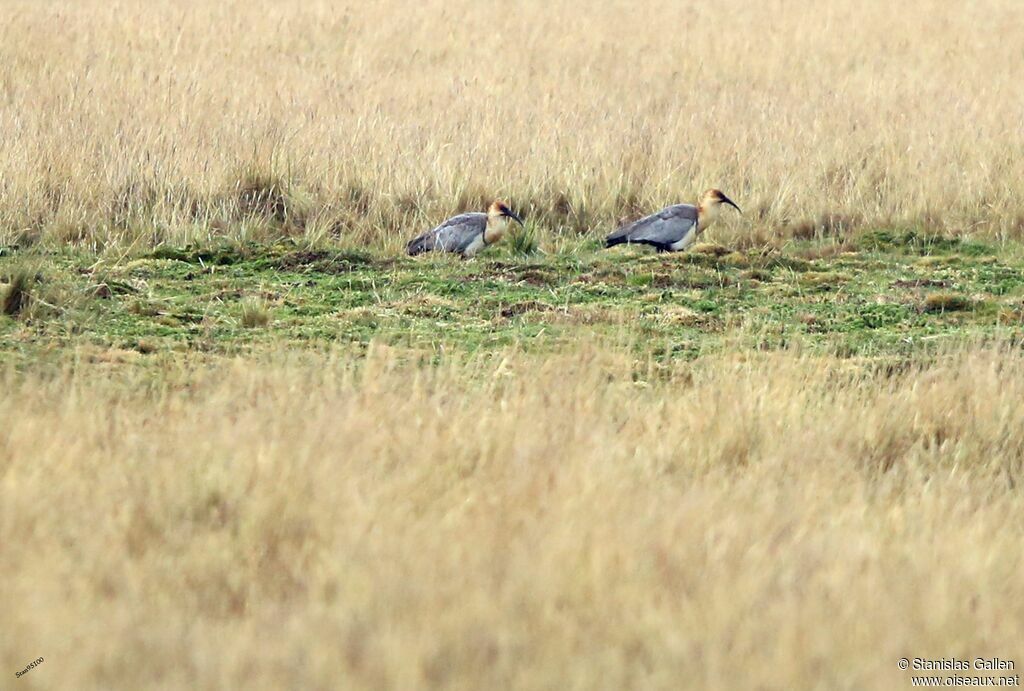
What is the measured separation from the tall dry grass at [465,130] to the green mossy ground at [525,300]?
67 cm

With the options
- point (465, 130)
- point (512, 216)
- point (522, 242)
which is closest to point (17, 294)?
point (512, 216)

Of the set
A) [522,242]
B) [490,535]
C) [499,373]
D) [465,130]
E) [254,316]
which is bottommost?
[490,535]

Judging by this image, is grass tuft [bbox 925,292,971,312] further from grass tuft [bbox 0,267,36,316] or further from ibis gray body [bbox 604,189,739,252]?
grass tuft [bbox 0,267,36,316]

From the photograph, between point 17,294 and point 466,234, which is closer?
point 17,294

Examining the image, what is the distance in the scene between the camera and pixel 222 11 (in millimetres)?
17547

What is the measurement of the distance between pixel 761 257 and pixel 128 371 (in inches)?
171

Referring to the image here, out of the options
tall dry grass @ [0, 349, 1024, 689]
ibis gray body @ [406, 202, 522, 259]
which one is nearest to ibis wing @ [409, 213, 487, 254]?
ibis gray body @ [406, 202, 522, 259]

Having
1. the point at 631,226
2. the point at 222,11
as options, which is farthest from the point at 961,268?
the point at 222,11

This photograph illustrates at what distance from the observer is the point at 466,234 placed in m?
8.88

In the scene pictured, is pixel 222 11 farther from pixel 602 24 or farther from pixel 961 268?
pixel 961 268

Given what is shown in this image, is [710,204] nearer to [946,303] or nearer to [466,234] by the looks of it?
[466,234]

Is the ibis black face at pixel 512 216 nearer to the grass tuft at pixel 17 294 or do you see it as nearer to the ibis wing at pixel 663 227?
the ibis wing at pixel 663 227

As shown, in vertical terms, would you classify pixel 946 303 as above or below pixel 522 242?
below

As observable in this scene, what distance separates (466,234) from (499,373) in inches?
120
